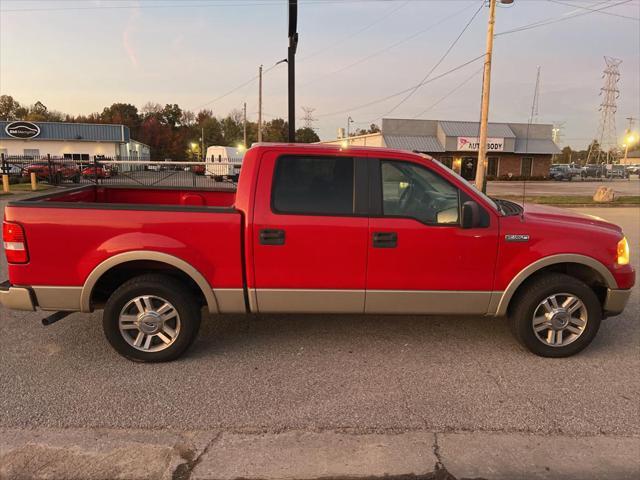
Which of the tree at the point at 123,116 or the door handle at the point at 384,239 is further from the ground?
the tree at the point at 123,116

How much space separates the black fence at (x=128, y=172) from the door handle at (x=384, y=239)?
9124mm

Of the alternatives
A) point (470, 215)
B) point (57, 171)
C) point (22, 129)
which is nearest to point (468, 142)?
point (57, 171)

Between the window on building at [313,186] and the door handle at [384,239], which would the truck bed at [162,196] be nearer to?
the window on building at [313,186]

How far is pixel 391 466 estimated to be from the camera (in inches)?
107

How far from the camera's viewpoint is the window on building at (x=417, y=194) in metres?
3.97

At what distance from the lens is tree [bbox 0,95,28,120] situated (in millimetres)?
95688

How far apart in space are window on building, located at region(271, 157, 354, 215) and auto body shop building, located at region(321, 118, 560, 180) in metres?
40.6

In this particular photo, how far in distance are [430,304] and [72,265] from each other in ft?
9.86

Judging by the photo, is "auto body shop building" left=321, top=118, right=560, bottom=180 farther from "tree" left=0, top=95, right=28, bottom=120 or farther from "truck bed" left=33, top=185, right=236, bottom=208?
"tree" left=0, top=95, right=28, bottom=120

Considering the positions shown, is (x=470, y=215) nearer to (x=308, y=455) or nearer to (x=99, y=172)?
(x=308, y=455)

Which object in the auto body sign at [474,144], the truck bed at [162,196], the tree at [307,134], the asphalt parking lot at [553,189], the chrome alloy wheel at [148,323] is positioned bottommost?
the asphalt parking lot at [553,189]

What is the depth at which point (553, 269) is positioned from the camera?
4.23 metres

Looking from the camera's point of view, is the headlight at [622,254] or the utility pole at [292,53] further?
the utility pole at [292,53]

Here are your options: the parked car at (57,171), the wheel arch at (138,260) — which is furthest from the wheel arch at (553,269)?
the parked car at (57,171)
